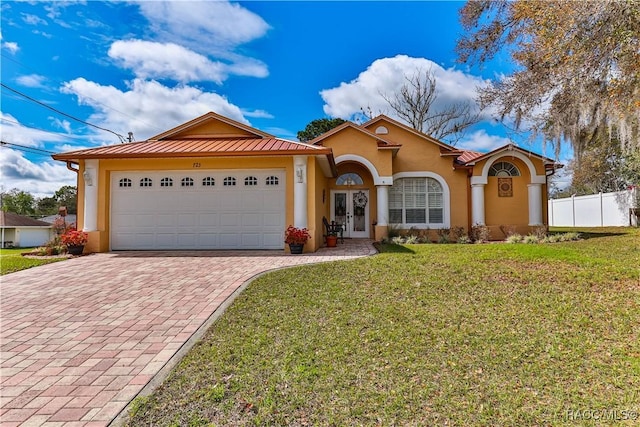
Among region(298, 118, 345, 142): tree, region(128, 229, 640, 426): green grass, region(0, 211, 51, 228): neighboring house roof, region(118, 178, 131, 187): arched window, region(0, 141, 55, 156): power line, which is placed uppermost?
region(298, 118, 345, 142): tree

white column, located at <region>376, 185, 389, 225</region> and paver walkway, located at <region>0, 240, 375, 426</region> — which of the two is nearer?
paver walkway, located at <region>0, 240, 375, 426</region>

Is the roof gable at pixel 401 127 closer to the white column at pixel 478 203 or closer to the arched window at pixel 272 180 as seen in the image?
the white column at pixel 478 203

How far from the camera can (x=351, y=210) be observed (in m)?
16.1

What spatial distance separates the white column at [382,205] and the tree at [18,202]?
162 feet

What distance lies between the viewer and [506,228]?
15.2 m

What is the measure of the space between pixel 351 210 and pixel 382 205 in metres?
1.87

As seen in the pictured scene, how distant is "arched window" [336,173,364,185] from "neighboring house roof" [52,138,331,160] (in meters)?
4.72

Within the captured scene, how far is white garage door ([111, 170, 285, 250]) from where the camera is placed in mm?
11133

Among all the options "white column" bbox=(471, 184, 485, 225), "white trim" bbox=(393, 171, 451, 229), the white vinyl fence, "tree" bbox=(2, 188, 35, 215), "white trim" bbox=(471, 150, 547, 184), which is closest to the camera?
"white trim" bbox=(471, 150, 547, 184)

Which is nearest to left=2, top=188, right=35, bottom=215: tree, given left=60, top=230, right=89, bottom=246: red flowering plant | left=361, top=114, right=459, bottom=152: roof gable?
left=60, top=230, right=89, bottom=246: red flowering plant

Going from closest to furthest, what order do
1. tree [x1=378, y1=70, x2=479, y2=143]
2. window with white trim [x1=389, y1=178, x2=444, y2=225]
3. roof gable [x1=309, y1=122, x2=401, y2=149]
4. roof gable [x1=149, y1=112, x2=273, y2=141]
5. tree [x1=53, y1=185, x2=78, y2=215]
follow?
roof gable [x1=149, y1=112, x2=273, y2=141] < roof gable [x1=309, y1=122, x2=401, y2=149] < window with white trim [x1=389, y1=178, x2=444, y2=225] < tree [x1=378, y1=70, x2=479, y2=143] < tree [x1=53, y1=185, x2=78, y2=215]

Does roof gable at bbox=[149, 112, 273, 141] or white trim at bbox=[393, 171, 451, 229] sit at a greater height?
roof gable at bbox=[149, 112, 273, 141]

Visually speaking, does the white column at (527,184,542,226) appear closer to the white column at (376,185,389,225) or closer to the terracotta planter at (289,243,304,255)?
the white column at (376,185,389,225)

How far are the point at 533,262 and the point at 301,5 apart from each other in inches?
370
